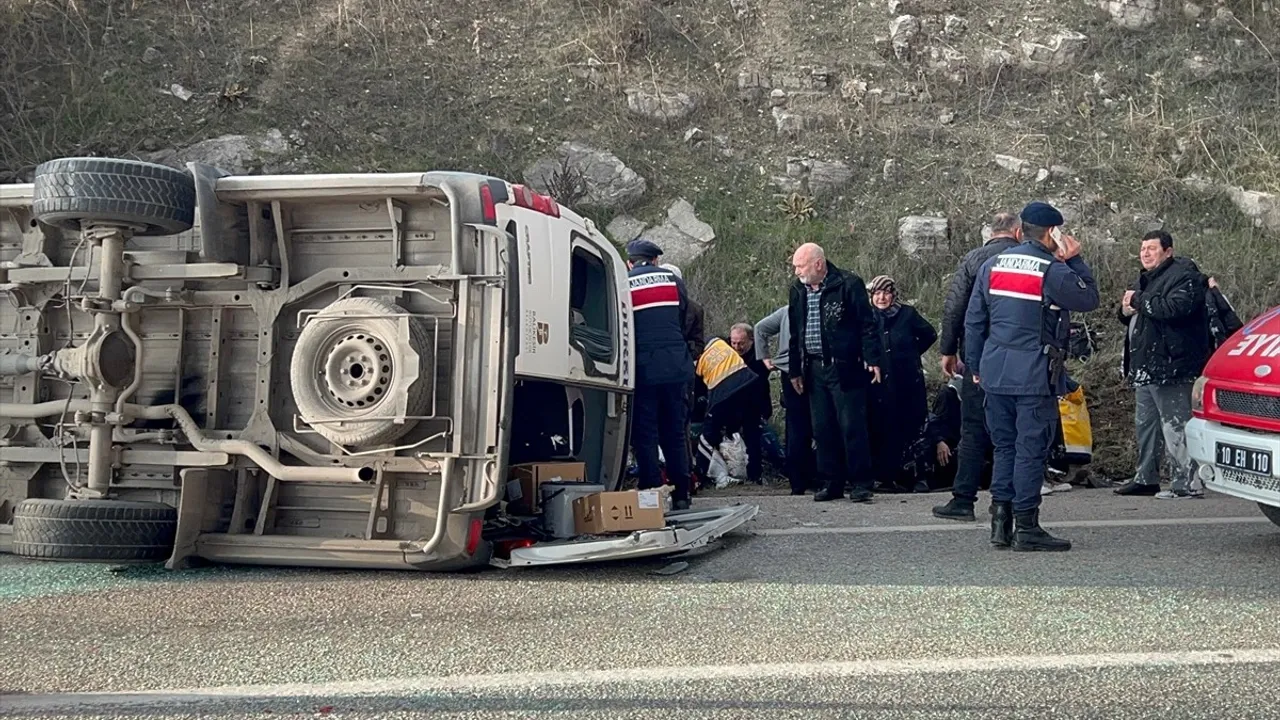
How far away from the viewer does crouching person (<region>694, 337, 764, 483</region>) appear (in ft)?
35.0

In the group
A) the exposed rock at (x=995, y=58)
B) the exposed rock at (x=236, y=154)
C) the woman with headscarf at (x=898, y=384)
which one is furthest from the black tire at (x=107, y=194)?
the exposed rock at (x=995, y=58)

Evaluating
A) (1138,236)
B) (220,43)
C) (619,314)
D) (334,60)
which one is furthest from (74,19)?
(1138,236)

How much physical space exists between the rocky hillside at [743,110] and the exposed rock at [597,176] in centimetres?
3

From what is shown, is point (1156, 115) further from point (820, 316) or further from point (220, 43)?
point (220, 43)

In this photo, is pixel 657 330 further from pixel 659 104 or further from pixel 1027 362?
pixel 659 104

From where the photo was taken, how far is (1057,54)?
18.0 metres

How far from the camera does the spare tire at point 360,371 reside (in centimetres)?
583

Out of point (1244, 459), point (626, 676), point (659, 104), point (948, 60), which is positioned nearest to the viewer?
point (626, 676)

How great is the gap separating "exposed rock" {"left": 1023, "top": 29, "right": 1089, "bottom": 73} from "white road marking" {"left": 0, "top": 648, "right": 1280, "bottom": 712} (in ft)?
49.0

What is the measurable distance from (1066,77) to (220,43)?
38.8 feet

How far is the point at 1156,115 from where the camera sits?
16984 millimetres

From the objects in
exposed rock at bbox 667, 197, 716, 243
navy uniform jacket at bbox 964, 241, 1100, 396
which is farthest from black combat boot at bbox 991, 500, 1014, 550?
exposed rock at bbox 667, 197, 716, 243

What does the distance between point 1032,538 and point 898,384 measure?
145 inches

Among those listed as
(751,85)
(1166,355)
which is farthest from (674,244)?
(1166,355)
